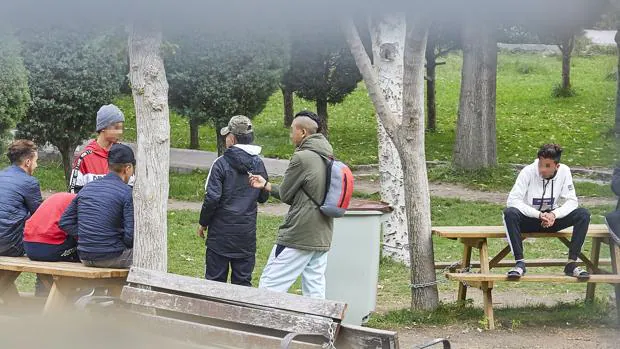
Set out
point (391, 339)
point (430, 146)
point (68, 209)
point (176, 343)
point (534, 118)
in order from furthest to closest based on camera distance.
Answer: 1. point (534, 118)
2. point (430, 146)
3. point (68, 209)
4. point (176, 343)
5. point (391, 339)

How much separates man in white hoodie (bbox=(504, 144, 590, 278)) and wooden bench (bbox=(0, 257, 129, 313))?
9.35 feet

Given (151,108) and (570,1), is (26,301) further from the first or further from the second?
(570,1)

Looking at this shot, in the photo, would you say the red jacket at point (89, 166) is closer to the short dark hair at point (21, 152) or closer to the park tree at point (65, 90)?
the short dark hair at point (21, 152)

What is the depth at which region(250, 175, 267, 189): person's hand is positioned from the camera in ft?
20.1

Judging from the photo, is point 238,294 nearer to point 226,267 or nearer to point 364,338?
point 364,338

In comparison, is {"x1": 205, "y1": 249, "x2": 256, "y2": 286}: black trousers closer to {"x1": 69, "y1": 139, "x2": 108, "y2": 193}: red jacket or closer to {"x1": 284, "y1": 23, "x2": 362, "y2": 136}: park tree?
{"x1": 69, "y1": 139, "x2": 108, "y2": 193}: red jacket

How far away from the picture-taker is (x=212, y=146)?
19.2m

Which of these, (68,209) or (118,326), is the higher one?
(68,209)

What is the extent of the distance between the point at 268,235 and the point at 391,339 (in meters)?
7.61

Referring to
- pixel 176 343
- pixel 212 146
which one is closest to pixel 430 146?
pixel 212 146

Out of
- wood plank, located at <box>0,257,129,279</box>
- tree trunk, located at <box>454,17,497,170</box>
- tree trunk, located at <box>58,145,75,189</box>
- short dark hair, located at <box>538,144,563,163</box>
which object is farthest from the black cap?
tree trunk, located at <box>454,17,497,170</box>

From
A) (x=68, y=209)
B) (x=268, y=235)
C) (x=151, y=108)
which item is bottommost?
(x=268, y=235)

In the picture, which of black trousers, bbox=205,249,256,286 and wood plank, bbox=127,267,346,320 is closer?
wood plank, bbox=127,267,346,320

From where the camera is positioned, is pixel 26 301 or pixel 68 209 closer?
pixel 68 209
